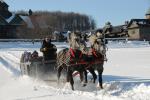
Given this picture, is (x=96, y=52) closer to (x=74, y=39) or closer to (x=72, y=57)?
(x=72, y=57)

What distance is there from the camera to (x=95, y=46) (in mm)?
16375

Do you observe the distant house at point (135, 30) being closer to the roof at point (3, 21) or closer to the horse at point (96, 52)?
the roof at point (3, 21)

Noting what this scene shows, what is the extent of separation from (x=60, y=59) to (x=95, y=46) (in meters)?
1.61

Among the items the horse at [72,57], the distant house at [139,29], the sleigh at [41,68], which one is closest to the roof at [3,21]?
the distant house at [139,29]

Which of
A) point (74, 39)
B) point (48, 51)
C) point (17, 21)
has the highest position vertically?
point (74, 39)

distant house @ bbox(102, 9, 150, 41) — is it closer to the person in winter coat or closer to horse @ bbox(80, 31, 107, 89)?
the person in winter coat

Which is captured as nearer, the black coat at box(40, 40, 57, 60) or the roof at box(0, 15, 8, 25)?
the black coat at box(40, 40, 57, 60)

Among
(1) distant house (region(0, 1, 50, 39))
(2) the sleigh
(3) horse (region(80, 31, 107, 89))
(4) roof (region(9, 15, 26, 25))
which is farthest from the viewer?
(4) roof (region(9, 15, 26, 25))

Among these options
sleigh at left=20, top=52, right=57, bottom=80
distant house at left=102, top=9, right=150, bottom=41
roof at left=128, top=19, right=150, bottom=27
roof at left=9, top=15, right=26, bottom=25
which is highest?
sleigh at left=20, top=52, right=57, bottom=80

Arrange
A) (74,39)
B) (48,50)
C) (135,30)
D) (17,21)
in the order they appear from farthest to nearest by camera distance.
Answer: (135,30) < (17,21) < (48,50) < (74,39)

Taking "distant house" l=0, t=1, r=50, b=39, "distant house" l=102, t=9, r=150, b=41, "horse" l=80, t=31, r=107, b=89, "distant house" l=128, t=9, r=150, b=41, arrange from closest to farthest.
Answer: "horse" l=80, t=31, r=107, b=89 → "distant house" l=0, t=1, r=50, b=39 → "distant house" l=102, t=9, r=150, b=41 → "distant house" l=128, t=9, r=150, b=41

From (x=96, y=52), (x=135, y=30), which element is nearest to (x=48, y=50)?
(x=96, y=52)

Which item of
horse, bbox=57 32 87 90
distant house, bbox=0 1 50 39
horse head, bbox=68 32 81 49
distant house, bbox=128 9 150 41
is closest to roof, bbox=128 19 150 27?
distant house, bbox=128 9 150 41

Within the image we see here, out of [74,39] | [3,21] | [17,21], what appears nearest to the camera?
[74,39]
